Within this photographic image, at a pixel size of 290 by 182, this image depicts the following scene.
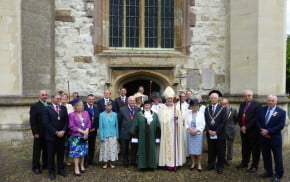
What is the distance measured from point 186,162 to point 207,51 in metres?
4.47

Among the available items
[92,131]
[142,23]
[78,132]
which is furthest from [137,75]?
[78,132]

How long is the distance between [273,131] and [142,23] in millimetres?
6137

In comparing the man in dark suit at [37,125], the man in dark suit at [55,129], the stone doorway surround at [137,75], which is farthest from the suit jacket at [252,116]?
the man in dark suit at [37,125]

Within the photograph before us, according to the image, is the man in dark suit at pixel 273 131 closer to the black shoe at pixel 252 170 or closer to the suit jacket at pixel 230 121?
the black shoe at pixel 252 170

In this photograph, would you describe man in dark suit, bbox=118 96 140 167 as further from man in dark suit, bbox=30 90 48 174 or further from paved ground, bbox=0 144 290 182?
man in dark suit, bbox=30 90 48 174

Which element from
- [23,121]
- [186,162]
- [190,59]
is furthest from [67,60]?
[186,162]

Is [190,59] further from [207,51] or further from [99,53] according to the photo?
[99,53]

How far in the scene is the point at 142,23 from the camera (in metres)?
10.0

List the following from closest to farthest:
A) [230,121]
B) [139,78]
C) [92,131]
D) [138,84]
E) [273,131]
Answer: [273,131], [92,131], [230,121], [139,78], [138,84]

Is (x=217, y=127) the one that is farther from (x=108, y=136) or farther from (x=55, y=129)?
(x=55, y=129)

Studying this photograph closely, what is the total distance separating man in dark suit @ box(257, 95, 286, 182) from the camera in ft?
17.4

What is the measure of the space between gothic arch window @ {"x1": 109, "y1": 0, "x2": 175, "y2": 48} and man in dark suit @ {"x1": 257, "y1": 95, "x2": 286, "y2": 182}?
17.4 feet

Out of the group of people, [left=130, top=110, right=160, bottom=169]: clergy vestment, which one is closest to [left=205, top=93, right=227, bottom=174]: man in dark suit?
the group of people

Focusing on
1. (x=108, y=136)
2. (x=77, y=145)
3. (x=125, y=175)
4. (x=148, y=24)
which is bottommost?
(x=125, y=175)
